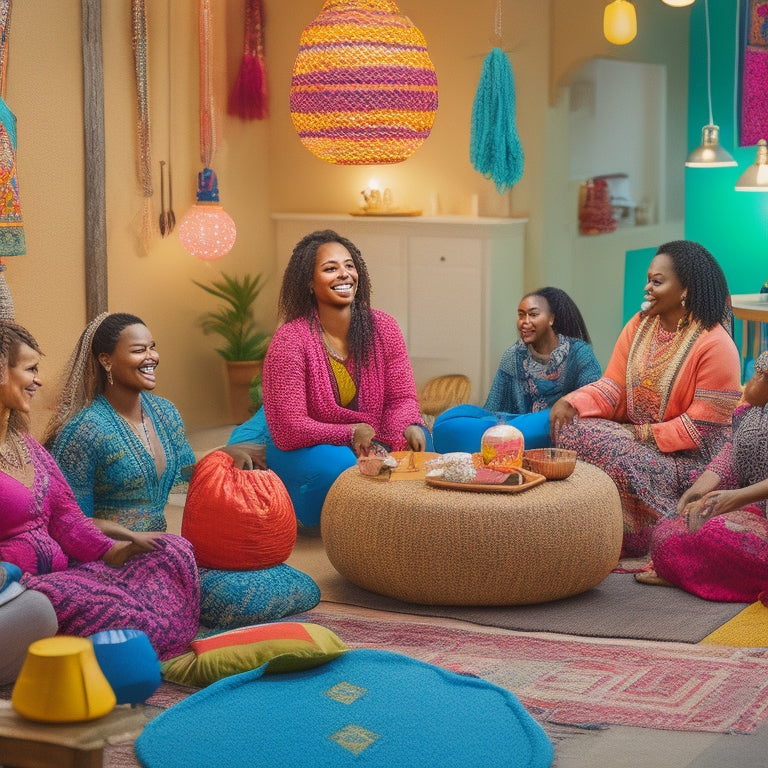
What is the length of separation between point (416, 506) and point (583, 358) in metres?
1.76

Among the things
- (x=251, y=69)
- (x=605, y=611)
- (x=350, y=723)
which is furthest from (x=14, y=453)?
(x=251, y=69)

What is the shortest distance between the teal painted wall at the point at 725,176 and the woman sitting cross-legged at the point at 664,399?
4.07 metres

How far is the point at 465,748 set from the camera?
137 inches

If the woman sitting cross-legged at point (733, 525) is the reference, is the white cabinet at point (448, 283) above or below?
above

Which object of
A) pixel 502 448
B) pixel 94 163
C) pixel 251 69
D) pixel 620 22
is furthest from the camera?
pixel 251 69

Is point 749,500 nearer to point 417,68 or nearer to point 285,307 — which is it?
point 285,307

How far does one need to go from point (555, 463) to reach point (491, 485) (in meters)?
0.29

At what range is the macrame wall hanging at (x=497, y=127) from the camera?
7621 mm

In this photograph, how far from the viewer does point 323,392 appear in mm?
5727

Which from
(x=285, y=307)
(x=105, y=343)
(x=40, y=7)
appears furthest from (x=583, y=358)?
(x=40, y=7)

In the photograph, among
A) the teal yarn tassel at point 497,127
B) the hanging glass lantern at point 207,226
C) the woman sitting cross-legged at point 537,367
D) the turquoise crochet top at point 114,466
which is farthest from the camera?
the hanging glass lantern at point 207,226

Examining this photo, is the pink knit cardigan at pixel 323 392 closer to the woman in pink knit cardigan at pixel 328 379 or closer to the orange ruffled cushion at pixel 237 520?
the woman in pink knit cardigan at pixel 328 379

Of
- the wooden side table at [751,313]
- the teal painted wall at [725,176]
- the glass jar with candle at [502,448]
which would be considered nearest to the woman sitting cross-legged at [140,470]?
the glass jar with candle at [502,448]

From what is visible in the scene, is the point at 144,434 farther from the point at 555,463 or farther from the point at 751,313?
the point at 751,313
